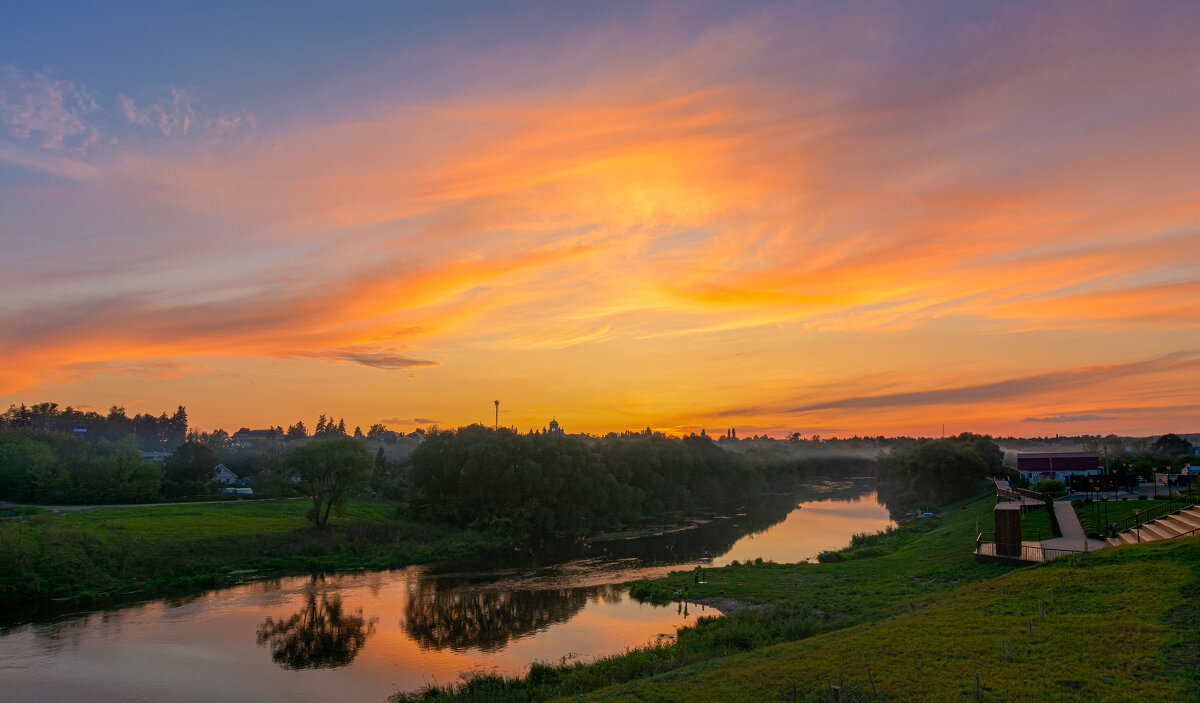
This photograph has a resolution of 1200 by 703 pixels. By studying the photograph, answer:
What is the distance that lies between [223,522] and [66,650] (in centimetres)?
3337

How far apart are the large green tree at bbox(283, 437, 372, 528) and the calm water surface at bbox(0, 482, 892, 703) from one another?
1547 cm

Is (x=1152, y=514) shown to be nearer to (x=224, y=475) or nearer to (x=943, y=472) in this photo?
(x=943, y=472)

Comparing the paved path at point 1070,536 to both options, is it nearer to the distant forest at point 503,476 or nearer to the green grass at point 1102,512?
the green grass at point 1102,512

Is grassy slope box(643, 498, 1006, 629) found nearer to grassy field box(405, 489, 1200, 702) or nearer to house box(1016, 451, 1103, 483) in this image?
grassy field box(405, 489, 1200, 702)

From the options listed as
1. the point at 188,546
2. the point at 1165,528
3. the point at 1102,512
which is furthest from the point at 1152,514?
the point at 188,546

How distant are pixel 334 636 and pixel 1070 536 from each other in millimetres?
44200

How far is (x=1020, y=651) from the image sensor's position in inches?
775

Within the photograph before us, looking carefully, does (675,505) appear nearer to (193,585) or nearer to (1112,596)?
(193,585)

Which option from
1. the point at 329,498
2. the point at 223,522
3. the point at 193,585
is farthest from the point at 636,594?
the point at 223,522

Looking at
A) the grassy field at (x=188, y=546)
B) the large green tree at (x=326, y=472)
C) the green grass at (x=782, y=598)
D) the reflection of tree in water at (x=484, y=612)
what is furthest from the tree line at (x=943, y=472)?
the large green tree at (x=326, y=472)

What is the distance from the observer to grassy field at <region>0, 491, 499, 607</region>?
4903 centimetres

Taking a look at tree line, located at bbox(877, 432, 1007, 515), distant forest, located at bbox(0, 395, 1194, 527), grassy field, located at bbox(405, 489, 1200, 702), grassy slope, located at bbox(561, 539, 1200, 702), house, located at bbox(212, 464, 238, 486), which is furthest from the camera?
house, located at bbox(212, 464, 238, 486)

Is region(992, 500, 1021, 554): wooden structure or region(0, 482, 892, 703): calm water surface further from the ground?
region(992, 500, 1021, 554): wooden structure

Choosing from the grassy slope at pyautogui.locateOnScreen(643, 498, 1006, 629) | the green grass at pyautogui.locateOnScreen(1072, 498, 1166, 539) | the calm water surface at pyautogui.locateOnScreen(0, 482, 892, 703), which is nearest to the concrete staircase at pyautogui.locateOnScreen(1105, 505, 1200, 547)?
the green grass at pyautogui.locateOnScreen(1072, 498, 1166, 539)
